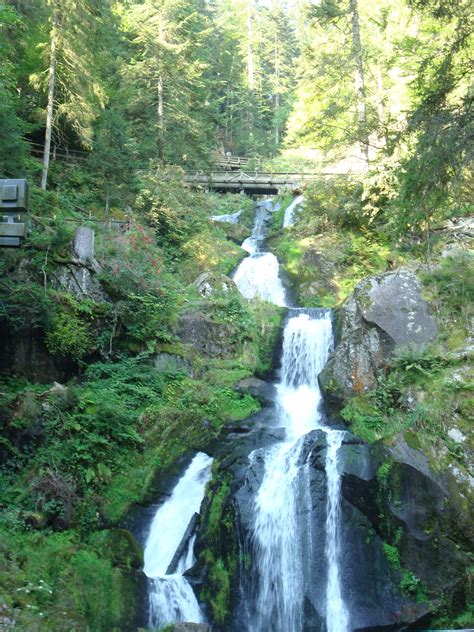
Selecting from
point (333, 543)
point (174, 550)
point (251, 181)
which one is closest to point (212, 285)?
point (174, 550)

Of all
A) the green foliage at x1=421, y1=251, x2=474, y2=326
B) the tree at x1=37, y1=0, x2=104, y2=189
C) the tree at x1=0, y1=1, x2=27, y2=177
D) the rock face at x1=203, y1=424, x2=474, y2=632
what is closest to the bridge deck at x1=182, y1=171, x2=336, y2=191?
the tree at x1=37, y1=0, x2=104, y2=189

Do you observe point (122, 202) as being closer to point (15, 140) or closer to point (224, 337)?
point (15, 140)

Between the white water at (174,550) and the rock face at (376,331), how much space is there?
13.1 ft

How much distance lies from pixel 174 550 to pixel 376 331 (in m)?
6.83

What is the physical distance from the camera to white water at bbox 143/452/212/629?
311 inches

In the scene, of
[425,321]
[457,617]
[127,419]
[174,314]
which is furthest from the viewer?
[174,314]

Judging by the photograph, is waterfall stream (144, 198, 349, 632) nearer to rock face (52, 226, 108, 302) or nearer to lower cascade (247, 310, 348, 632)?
lower cascade (247, 310, 348, 632)

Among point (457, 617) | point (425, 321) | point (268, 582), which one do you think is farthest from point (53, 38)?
point (457, 617)

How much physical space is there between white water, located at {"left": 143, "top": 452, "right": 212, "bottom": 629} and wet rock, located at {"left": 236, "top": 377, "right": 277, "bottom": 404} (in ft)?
8.98

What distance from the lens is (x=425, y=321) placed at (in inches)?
472

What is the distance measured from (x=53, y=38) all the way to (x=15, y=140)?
214 inches

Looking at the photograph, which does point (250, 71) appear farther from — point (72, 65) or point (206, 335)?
point (206, 335)

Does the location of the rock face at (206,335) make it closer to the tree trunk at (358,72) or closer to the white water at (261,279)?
the white water at (261,279)

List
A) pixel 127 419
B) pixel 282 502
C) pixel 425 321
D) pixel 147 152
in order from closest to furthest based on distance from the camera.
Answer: pixel 282 502 < pixel 127 419 < pixel 425 321 < pixel 147 152
